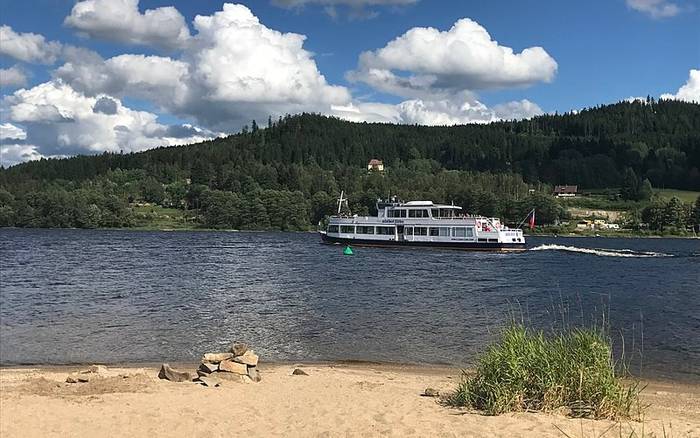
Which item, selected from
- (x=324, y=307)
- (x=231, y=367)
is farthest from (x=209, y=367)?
(x=324, y=307)

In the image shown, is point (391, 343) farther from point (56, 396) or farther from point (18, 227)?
point (18, 227)

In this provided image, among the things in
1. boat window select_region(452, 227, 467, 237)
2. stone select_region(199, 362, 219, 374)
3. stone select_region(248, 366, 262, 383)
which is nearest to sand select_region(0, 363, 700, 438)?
stone select_region(248, 366, 262, 383)

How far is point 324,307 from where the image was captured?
3534 centimetres

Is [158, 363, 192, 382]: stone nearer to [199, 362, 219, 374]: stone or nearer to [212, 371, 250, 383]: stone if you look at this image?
[199, 362, 219, 374]: stone

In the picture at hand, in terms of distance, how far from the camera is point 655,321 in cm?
3191

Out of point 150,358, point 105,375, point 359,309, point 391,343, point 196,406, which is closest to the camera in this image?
point 196,406

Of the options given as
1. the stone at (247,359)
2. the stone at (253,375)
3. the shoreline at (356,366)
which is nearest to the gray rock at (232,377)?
the stone at (253,375)

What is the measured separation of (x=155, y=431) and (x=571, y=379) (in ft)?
29.1

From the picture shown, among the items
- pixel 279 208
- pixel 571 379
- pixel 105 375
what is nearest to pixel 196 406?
pixel 105 375

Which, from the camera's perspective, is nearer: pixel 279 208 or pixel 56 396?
pixel 56 396

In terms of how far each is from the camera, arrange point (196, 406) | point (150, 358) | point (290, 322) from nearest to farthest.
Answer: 1. point (196, 406)
2. point (150, 358)
3. point (290, 322)

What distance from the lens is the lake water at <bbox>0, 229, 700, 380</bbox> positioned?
2394cm

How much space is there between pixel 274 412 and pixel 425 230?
270 feet

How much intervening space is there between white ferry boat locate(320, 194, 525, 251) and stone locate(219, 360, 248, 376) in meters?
75.2
